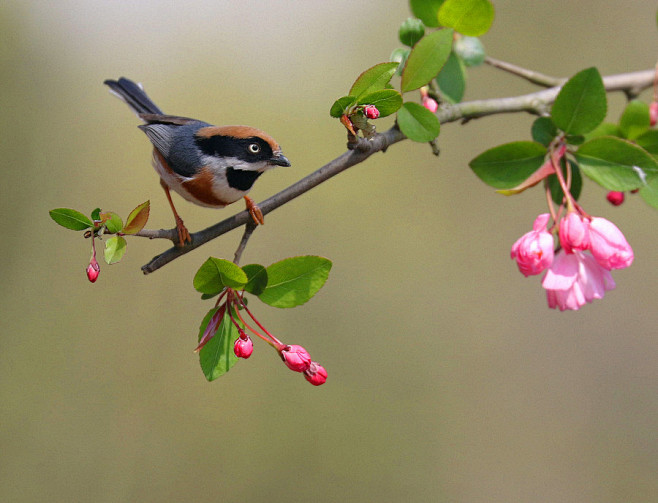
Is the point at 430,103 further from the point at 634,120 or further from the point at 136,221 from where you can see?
the point at 136,221

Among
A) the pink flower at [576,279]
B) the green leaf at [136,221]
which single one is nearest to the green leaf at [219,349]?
the green leaf at [136,221]

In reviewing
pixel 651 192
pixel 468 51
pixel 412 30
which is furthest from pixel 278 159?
pixel 651 192

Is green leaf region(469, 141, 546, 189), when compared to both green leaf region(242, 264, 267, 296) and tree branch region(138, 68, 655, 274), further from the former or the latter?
green leaf region(242, 264, 267, 296)

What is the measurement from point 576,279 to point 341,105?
1.01 meters

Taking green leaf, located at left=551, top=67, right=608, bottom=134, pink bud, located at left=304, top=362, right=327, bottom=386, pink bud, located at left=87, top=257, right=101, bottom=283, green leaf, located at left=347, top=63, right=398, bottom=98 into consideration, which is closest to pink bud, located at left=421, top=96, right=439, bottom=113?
green leaf, located at left=551, top=67, right=608, bottom=134

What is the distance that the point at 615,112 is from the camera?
7.10m

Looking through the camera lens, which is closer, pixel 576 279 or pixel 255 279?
pixel 255 279

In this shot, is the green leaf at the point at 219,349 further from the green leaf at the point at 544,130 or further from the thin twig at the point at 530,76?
the thin twig at the point at 530,76

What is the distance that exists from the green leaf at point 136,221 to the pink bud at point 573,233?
4.26ft

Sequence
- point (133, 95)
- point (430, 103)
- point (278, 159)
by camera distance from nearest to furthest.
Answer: point (430, 103), point (278, 159), point (133, 95)

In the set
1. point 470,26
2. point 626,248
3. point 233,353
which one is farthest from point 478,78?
point 233,353

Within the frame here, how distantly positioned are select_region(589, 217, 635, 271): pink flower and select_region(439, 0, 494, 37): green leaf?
0.86m

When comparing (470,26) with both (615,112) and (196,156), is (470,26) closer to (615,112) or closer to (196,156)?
(196,156)

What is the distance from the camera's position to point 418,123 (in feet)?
6.09
